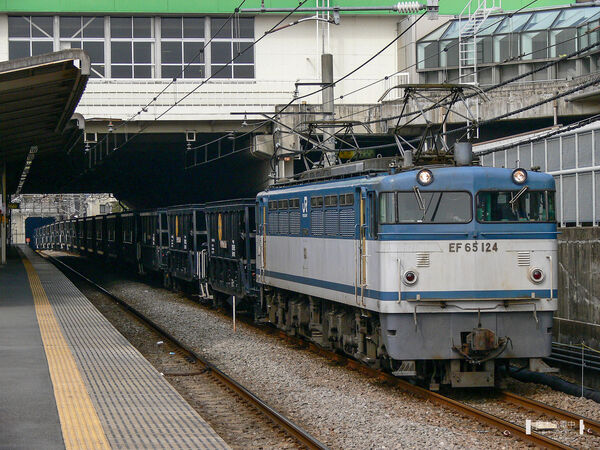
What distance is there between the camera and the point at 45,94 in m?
22.5

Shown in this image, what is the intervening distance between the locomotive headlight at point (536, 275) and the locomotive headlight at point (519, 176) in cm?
127

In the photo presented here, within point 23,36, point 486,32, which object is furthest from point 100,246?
point 486,32

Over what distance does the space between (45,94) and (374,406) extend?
44.9 ft

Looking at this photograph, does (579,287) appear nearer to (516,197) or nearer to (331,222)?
(516,197)

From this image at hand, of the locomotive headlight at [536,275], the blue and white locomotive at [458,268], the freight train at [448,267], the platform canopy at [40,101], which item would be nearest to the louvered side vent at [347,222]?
the freight train at [448,267]

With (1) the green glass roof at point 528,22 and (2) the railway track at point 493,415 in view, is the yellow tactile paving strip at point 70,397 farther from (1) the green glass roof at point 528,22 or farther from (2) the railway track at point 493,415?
(1) the green glass roof at point 528,22

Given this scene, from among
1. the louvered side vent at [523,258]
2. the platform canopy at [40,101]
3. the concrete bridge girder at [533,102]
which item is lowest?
the louvered side vent at [523,258]

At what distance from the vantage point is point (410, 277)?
1268 cm

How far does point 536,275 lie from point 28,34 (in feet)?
106

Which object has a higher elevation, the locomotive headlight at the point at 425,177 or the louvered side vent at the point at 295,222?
the locomotive headlight at the point at 425,177

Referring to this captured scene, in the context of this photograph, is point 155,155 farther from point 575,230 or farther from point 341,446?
point 341,446

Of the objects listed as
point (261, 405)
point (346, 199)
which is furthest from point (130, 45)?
point (261, 405)

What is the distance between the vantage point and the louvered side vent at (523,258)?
12914 millimetres

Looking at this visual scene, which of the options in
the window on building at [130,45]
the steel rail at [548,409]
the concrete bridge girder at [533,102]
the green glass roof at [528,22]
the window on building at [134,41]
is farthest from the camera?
the window on building at [130,45]
